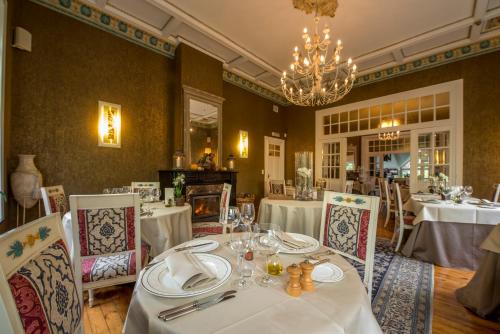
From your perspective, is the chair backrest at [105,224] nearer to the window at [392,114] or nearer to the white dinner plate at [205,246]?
the white dinner plate at [205,246]

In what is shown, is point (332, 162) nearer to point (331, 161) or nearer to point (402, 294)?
point (331, 161)

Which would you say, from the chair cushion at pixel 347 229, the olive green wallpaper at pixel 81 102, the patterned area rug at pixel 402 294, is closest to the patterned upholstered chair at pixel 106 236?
the chair cushion at pixel 347 229

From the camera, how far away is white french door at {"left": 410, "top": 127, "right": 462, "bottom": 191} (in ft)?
14.5

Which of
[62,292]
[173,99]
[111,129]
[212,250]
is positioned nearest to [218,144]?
[173,99]

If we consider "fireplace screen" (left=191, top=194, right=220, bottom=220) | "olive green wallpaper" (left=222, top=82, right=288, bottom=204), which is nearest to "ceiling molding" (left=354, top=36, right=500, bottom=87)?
"olive green wallpaper" (left=222, top=82, right=288, bottom=204)

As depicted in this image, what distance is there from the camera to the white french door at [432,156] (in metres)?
4.43

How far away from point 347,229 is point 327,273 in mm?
725

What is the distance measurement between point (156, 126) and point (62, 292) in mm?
3887

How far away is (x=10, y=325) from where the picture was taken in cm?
51

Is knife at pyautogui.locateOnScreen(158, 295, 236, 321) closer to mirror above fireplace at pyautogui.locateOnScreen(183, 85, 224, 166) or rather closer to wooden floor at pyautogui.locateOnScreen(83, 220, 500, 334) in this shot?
wooden floor at pyautogui.locateOnScreen(83, 220, 500, 334)

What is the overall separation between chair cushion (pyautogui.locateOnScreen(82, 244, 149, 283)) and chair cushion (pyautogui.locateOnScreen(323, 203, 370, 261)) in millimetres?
1504

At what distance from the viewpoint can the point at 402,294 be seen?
7.02 feet

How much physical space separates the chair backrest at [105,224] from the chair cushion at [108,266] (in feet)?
0.23

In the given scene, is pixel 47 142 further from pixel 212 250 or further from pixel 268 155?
pixel 268 155
